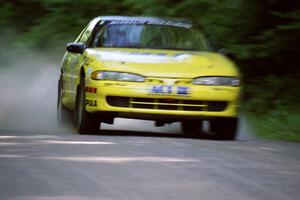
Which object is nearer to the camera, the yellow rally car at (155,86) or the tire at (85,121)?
the yellow rally car at (155,86)

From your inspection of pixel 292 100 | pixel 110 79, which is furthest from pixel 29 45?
pixel 110 79

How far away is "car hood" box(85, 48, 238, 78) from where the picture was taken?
460 inches

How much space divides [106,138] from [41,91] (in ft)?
28.5

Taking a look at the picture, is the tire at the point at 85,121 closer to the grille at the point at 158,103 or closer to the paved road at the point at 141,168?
the paved road at the point at 141,168

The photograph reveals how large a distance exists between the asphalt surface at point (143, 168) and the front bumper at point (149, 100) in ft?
1.27

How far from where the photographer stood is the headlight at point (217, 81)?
38.5ft

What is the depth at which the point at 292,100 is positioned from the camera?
17.1 metres

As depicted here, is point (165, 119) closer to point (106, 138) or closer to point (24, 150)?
point (106, 138)

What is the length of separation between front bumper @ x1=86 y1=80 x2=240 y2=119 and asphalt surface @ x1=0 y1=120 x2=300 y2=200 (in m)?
0.39

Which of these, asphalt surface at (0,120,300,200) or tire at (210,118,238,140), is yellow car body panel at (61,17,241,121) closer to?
tire at (210,118,238,140)

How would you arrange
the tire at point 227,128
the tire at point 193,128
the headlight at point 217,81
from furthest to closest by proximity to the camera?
1. the tire at point 193,128
2. the tire at point 227,128
3. the headlight at point 217,81

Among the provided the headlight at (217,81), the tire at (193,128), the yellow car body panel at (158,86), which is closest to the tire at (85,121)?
the yellow car body panel at (158,86)

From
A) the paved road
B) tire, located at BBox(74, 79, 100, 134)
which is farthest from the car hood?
the paved road

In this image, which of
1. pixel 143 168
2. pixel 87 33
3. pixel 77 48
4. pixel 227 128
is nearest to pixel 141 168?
pixel 143 168
